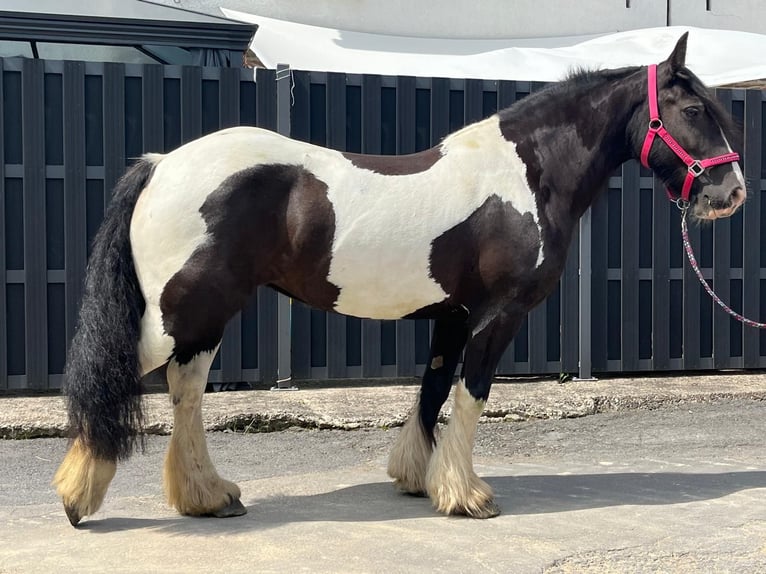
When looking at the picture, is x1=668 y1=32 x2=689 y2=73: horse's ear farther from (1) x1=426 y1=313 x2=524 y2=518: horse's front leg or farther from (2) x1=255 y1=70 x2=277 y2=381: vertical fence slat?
(2) x1=255 y1=70 x2=277 y2=381: vertical fence slat

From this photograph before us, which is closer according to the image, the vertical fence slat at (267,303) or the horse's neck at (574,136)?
the horse's neck at (574,136)

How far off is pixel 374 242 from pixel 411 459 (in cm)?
120

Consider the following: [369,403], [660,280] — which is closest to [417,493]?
[369,403]

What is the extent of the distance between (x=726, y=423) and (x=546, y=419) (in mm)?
1293

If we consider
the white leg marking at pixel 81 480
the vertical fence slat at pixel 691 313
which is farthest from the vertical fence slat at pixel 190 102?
the vertical fence slat at pixel 691 313

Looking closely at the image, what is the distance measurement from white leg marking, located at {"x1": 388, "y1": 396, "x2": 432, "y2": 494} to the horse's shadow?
7 cm

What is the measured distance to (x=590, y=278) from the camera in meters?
7.20

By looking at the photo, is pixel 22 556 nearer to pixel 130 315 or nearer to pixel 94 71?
pixel 130 315

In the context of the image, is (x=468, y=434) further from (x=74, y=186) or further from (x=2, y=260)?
(x=2, y=260)

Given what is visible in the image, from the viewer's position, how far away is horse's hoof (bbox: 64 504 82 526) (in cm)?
375

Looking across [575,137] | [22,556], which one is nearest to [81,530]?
[22,556]

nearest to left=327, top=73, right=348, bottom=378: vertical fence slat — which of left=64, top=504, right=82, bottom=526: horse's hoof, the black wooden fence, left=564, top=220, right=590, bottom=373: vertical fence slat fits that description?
the black wooden fence

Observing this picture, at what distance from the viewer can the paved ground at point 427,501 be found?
3471mm

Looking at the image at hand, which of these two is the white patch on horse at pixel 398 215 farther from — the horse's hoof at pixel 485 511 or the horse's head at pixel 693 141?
the horse's hoof at pixel 485 511
